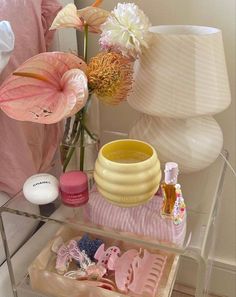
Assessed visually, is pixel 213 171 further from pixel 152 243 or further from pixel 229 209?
pixel 152 243

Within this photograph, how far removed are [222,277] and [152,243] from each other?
630 millimetres

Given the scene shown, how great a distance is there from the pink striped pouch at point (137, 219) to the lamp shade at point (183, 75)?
20 cm

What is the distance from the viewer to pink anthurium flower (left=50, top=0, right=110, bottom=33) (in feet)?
2.42

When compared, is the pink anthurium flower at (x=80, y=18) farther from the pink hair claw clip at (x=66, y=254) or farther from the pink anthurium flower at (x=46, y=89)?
the pink hair claw clip at (x=66, y=254)

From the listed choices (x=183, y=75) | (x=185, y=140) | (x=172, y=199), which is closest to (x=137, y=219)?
(x=172, y=199)

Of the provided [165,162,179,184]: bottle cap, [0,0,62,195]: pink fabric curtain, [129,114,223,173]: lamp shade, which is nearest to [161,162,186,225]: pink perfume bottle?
[165,162,179,184]: bottle cap

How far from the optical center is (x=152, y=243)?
68 centimetres

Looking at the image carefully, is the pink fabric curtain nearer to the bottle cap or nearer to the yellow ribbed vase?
the yellow ribbed vase

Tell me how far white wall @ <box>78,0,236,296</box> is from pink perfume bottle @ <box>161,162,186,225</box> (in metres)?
0.39

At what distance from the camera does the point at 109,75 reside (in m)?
0.70

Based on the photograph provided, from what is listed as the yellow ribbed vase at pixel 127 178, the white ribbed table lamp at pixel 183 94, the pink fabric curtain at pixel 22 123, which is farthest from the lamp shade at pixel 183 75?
the pink fabric curtain at pixel 22 123

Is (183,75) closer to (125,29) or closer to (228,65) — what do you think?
(125,29)

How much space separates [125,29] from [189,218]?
0.41 meters

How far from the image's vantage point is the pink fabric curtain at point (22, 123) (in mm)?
797
